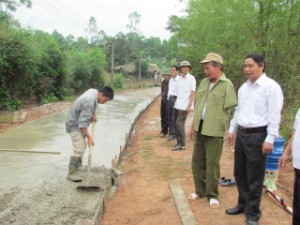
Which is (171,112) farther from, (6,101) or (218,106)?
(6,101)

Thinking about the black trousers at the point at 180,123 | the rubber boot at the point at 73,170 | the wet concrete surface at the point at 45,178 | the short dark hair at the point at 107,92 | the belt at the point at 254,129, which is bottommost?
the wet concrete surface at the point at 45,178

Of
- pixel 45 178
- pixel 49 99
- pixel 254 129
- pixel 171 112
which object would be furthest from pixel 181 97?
pixel 49 99

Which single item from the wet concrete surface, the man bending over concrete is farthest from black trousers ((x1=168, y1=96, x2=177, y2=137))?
the man bending over concrete

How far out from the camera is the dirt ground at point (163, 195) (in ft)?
15.4

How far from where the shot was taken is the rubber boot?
6.29 m

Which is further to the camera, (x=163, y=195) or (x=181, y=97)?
(x=181, y=97)

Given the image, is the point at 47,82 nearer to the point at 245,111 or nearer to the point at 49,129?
the point at 49,129

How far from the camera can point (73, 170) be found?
21.2ft

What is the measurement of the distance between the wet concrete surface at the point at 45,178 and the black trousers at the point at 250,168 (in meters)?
1.93

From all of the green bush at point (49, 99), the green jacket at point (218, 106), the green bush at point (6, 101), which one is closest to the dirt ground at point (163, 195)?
the green jacket at point (218, 106)

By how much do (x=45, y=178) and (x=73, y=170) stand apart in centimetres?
50

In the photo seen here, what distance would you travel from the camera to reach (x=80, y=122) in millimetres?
5918

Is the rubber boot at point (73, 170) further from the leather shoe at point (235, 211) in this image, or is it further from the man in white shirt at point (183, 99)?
the man in white shirt at point (183, 99)

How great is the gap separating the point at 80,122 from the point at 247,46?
7139 mm
